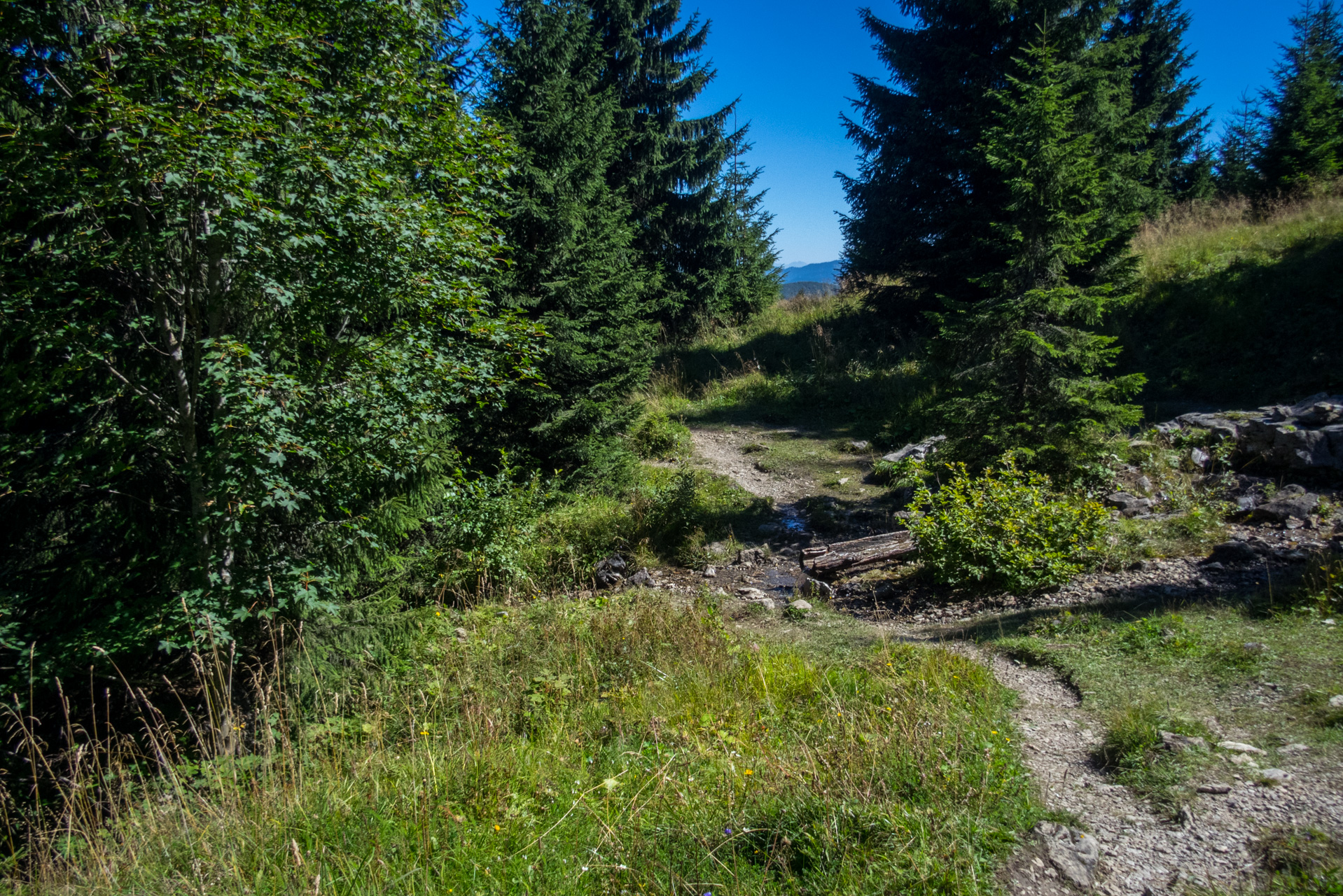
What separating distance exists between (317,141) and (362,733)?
13.4 feet

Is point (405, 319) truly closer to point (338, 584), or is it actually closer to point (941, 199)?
point (338, 584)

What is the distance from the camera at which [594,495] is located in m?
9.57

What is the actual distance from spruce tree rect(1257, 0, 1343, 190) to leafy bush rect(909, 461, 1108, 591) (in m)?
14.9

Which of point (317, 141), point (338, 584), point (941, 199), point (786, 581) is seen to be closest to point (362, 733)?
point (338, 584)

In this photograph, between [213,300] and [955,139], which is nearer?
[213,300]

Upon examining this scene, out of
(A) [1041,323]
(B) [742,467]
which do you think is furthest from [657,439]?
(A) [1041,323]

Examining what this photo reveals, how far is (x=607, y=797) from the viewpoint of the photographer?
307 centimetres

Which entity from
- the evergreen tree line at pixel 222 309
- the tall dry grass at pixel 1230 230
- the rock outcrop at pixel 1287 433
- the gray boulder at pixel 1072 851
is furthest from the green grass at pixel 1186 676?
the tall dry grass at pixel 1230 230

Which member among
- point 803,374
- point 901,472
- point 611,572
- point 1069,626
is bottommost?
point 1069,626

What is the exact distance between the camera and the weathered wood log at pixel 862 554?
7359mm

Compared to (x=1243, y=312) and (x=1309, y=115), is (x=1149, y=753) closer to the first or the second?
(x=1243, y=312)

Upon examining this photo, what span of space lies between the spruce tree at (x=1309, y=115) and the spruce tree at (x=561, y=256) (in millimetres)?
16432

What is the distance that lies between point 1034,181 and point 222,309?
28.4 ft

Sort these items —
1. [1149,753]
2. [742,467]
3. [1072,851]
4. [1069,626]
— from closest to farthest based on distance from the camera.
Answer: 1. [1072,851]
2. [1149,753]
3. [1069,626]
4. [742,467]
